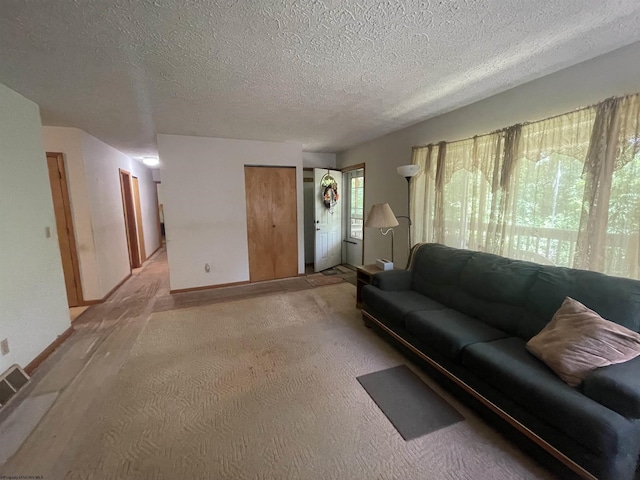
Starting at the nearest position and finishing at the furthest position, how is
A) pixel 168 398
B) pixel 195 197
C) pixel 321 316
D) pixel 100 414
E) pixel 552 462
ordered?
pixel 552 462 < pixel 100 414 < pixel 168 398 < pixel 321 316 < pixel 195 197

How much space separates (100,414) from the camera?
1.72 m

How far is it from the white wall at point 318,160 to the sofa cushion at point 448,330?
3.99 metres

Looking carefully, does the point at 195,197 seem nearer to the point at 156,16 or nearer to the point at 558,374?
the point at 156,16

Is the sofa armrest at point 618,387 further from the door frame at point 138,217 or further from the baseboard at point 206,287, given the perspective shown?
the door frame at point 138,217

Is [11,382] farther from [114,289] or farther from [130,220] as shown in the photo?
[130,220]

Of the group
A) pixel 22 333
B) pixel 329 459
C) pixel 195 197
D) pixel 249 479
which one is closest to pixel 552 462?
pixel 329 459

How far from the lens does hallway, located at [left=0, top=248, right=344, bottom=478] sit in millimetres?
1463

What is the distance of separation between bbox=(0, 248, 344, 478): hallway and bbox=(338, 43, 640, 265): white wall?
226cm

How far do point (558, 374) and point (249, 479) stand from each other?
67.1 inches

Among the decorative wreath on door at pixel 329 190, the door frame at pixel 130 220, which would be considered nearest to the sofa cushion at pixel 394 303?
the decorative wreath on door at pixel 329 190

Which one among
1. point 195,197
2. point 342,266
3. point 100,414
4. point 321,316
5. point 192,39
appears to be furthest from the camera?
point 342,266

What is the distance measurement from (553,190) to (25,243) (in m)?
4.44

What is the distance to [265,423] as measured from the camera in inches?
65.0

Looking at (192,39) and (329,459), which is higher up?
(192,39)
